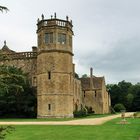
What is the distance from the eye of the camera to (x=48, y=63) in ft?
136

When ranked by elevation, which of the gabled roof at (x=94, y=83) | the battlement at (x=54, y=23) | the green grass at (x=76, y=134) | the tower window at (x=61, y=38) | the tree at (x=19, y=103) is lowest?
the green grass at (x=76, y=134)

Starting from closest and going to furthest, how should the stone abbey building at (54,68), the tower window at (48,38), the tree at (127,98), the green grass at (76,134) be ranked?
the green grass at (76,134) < the stone abbey building at (54,68) < the tower window at (48,38) < the tree at (127,98)

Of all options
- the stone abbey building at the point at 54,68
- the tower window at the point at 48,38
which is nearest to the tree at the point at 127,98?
the stone abbey building at the point at 54,68

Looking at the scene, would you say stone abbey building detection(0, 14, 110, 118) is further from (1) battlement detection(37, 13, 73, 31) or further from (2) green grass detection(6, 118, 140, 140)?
(2) green grass detection(6, 118, 140, 140)

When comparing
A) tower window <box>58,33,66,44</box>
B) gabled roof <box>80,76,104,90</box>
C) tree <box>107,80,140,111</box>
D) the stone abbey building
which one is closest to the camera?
the stone abbey building

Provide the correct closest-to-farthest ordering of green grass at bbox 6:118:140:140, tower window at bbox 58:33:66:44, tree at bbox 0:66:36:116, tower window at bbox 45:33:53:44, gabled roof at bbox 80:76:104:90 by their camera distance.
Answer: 1. green grass at bbox 6:118:140:140
2. tree at bbox 0:66:36:116
3. tower window at bbox 45:33:53:44
4. tower window at bbox 58:33:66:44
5. gabled roof at bbox 80:76:104:90

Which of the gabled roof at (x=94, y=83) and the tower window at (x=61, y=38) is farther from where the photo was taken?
the gabled roof at (x=94, y=83)

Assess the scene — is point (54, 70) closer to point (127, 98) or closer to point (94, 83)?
point (94, 83)

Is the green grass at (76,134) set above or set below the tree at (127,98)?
below

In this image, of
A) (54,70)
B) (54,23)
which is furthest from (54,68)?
(54,23)

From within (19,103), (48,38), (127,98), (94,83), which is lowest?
(19,103)

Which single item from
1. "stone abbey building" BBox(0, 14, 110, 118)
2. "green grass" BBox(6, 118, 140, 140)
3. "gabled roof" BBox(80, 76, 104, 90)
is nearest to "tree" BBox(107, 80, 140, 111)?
"gabled roof" BBox(80, 76, 104, 90)

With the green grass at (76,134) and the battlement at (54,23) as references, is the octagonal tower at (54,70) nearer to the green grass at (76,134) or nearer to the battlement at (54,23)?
the battlement at (54,23)

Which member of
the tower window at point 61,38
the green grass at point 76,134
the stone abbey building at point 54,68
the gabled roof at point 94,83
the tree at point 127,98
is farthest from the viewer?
the tree at point 127,98
